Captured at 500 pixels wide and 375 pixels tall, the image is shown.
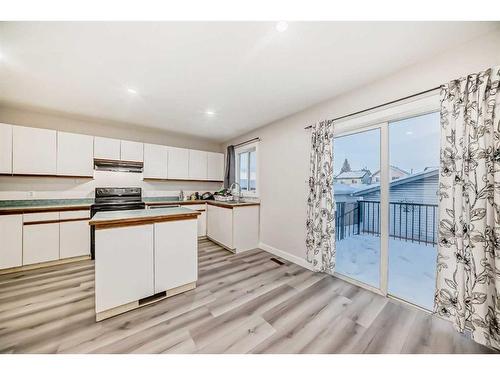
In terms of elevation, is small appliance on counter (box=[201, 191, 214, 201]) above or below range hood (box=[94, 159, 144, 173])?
below

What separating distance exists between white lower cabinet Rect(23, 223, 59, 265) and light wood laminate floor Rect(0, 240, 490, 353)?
0.29 m

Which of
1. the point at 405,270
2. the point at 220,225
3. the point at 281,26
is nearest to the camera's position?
the point at 281,26

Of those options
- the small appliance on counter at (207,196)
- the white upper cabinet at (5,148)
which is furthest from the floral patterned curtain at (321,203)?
the white upper cabinet at (5,148)

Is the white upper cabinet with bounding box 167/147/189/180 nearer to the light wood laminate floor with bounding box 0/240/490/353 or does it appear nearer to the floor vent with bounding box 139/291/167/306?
the light wood laminate floor with bounding box 0/240/490/353

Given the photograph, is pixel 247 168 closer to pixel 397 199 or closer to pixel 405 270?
pixel 397 199

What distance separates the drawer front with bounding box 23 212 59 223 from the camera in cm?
259

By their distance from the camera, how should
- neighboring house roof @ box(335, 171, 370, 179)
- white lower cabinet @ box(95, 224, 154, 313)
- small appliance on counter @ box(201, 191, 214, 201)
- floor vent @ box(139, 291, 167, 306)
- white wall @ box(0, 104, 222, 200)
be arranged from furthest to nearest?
small appliance on counter @ box(201, 191, 214, 201) → white wall @ box(0, 104, 222, 200) → neighboring house roof @ box(335, 171, 370, 179) → floor vent @ box(139, 291, 167, 306) → white lower cabinet @ box(95, 224, 154, 313)

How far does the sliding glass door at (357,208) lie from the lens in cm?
224

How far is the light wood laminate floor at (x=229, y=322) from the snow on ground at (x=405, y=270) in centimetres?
20

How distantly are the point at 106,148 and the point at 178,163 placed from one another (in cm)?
131

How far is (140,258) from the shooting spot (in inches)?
70.4

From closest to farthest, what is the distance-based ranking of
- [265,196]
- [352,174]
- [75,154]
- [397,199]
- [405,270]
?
1. [397,199]
2. [405,270]
3. [352,174]
4. [75,154]
5. [265,196]

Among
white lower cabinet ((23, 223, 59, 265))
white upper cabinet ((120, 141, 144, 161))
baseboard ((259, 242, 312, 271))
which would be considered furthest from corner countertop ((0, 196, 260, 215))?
white upper cabinet ((120, 141, 144, 161))

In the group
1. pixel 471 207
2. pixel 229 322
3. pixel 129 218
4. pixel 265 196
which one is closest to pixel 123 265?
pixel 129 218
